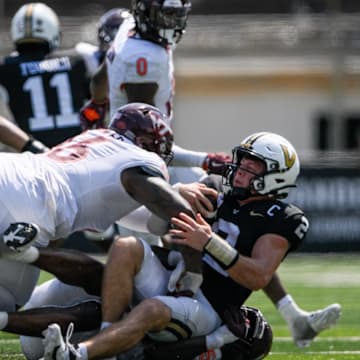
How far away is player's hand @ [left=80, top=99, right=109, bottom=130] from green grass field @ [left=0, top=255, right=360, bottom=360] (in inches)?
65.6

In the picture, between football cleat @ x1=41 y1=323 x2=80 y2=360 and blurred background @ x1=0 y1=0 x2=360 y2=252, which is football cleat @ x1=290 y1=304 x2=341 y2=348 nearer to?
football cleat @ x1=41 y1=323 x2=80 y2=360

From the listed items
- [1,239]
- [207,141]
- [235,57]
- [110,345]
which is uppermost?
[1,239]

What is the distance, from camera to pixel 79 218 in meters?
5.52

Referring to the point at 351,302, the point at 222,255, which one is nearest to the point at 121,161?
the point at 222,255

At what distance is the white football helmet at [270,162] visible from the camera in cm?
562

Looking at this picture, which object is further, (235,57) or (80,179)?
(235,57)

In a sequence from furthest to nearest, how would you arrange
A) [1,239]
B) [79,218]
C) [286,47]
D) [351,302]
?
1. [286,47]
2. [351,302]
3. [79,218]
4. [1,239]

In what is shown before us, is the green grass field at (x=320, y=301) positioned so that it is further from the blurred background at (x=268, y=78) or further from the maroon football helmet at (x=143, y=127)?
the blurred background at (x=268, y=78)

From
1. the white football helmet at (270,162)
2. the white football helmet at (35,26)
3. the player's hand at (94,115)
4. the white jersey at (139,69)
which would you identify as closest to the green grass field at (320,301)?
the white football helmet at (270,162)

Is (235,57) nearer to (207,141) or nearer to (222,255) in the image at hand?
(207,141)

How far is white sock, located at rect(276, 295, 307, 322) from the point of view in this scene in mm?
6344

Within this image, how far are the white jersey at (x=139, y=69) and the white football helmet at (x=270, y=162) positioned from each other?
156 cm

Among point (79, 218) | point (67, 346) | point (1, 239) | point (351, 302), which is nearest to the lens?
point (67, 346)

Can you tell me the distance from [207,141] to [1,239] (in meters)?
16.8
